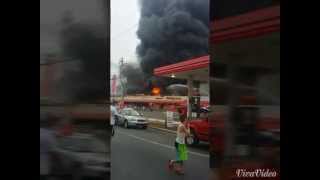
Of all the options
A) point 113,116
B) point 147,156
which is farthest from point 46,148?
point 147,156

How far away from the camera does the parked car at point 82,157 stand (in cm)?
450

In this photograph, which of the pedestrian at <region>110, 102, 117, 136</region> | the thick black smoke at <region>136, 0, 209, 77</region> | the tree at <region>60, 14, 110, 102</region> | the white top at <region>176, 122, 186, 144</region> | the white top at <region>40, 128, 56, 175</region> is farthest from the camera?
the white top at <region>176, 122, 186, 144</region>

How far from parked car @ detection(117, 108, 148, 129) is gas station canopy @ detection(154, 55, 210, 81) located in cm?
42

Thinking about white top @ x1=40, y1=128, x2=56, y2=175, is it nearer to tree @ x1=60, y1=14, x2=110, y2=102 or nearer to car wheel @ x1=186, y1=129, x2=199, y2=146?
tree @ x1=60, y1=14, x2=110, y2=102

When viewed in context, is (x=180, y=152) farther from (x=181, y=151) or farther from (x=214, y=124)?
(x=214, y=124)

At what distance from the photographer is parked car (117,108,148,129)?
186 inches

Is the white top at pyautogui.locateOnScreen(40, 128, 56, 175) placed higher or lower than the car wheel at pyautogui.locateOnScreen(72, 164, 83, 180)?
higher

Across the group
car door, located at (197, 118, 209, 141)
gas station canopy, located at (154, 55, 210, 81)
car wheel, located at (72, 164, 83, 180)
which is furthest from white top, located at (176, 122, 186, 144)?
car wheel, located at (72, 164, 83, 180)

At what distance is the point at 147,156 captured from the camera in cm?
493

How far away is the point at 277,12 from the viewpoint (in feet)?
17.6

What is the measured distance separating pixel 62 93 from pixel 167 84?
38.9 inches

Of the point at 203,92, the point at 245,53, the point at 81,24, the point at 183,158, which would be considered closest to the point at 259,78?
the point at 245,53

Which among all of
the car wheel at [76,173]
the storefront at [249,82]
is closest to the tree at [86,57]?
the car wheel at [76,173]

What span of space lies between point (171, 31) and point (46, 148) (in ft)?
4.98
